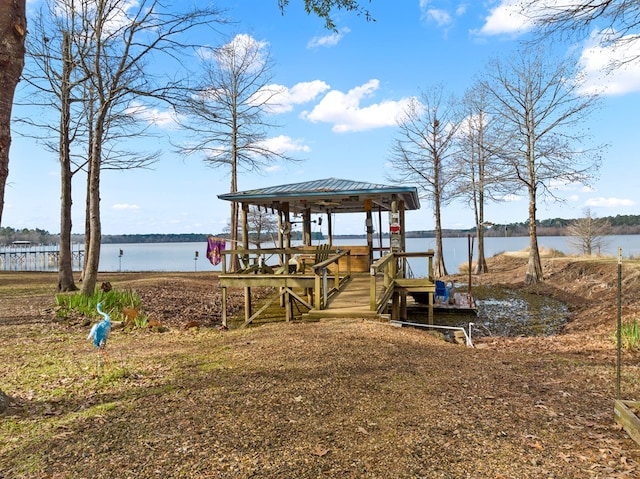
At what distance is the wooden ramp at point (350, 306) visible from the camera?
351 inches

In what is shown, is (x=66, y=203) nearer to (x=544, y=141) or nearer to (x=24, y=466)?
(x=24, y=466)

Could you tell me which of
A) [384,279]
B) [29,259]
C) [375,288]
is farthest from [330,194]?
[29,259]

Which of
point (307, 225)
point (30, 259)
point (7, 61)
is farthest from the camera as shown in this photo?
point (30, 259)

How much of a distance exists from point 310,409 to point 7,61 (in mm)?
4196

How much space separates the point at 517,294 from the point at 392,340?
14.4m

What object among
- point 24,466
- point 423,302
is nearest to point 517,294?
point 423,302

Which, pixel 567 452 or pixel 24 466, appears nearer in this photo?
pixel 24 466

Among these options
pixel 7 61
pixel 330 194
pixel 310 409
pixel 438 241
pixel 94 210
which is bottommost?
pixel 310 409

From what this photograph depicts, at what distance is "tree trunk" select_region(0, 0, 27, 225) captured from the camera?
3.85 meters

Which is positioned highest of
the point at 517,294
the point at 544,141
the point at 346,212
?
the point at 544,141

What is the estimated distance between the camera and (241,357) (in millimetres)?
5781

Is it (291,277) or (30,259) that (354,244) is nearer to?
(291,277)

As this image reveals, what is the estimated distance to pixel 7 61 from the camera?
12.7 feet

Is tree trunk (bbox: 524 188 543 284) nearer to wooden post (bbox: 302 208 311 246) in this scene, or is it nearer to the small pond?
the small pond
